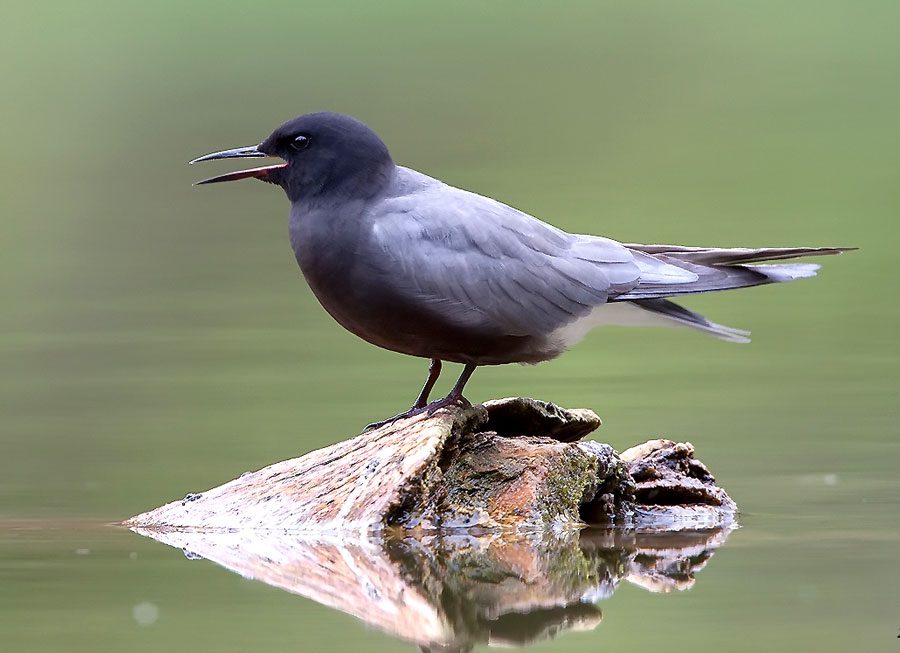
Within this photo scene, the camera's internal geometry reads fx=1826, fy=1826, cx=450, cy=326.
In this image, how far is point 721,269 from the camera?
8.94 m

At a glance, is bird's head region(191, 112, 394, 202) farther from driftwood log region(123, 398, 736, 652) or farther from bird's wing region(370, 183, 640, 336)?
driftwood log region(123, 398, 736, 652)

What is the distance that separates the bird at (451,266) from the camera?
816cm

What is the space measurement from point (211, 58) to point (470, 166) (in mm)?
10095

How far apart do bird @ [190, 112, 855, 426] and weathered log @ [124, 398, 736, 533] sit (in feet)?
1.03

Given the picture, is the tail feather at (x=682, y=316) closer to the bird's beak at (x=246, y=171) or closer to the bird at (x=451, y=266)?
the bird at (x=451, y=266)

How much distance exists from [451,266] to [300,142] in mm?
1016

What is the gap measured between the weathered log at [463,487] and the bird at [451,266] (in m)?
0.31

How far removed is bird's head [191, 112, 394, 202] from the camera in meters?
8.53

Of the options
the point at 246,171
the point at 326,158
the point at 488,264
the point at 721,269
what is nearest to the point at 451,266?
the point at 488,264

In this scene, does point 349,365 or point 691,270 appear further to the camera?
point 349,365

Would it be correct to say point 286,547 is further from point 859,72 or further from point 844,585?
point 859,72

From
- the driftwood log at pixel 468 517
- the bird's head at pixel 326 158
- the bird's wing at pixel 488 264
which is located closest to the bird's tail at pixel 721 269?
the bird's wing at pixel 488 264

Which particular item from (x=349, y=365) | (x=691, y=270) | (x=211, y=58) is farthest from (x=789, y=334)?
(x=211, y=58)

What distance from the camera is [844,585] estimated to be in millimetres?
6543
